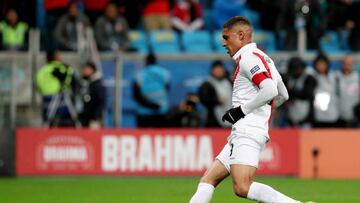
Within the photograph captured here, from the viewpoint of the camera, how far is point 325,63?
63.4 feet

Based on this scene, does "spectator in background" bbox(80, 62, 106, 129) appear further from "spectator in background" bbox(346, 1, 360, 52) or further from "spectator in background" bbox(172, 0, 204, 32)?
"spectator in background" bbox(346, 1, 360, 52)

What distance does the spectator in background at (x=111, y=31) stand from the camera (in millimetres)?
20688

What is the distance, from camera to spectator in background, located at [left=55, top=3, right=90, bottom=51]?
2031cm

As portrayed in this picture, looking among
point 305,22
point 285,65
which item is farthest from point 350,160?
point 305,22

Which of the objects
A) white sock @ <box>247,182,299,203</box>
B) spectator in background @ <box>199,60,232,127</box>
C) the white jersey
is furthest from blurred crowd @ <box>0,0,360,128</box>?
white sock @ <box>247,182,299,203</box>

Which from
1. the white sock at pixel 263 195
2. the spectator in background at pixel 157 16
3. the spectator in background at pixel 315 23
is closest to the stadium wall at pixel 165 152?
the spectator in background at pixel 315 23

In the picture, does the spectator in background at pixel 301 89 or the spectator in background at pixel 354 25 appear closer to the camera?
the spectator in background at pixel 301 89

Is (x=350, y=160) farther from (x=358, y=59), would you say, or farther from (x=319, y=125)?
(x=358, y=59)

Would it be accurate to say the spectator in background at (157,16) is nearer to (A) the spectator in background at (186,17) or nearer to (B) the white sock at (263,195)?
(A) the spectator in background at (186,17)

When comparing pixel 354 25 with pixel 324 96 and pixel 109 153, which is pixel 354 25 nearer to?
pixel 324 96

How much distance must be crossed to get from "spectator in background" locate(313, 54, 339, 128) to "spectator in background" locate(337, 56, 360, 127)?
14cm

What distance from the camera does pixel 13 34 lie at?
20.3 m

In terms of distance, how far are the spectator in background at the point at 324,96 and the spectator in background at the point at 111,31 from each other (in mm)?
4002

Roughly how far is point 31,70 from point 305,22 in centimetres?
602
